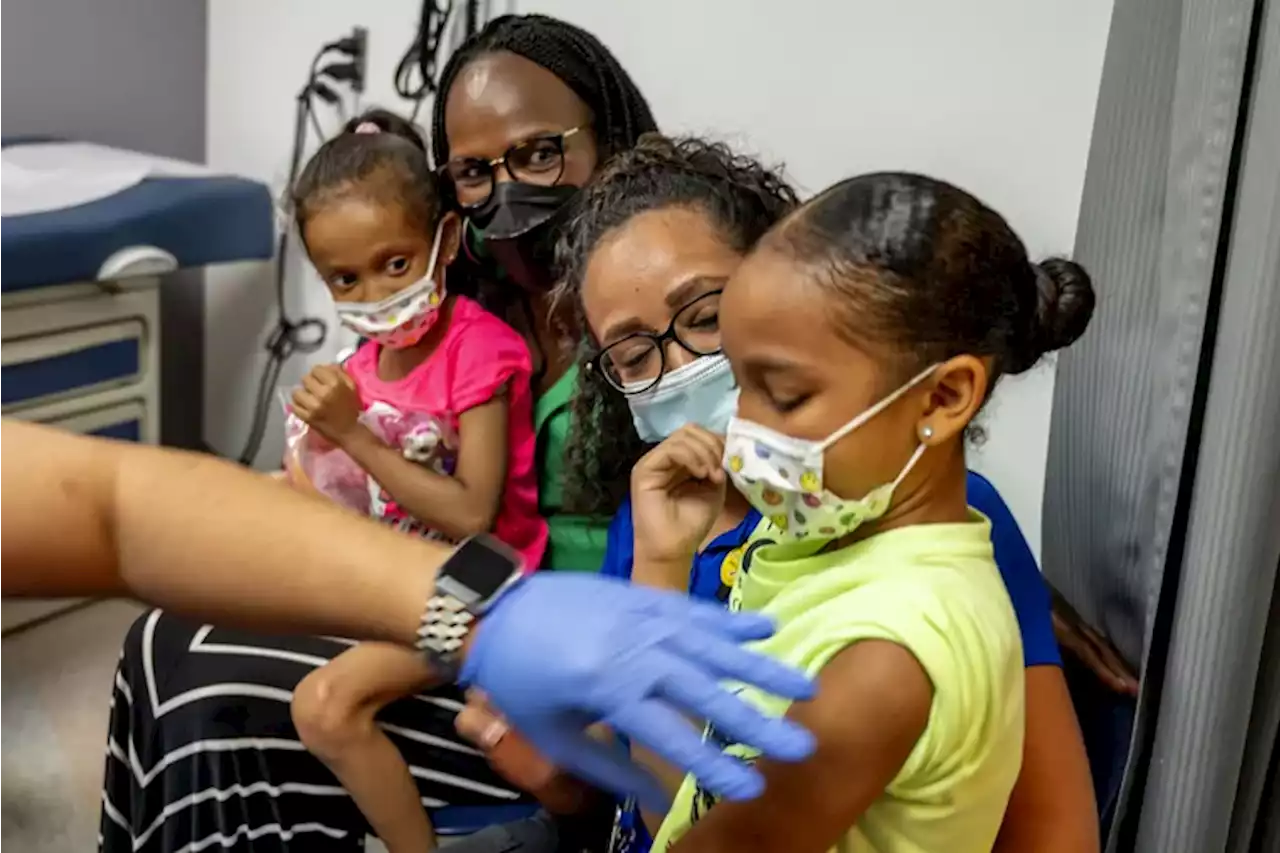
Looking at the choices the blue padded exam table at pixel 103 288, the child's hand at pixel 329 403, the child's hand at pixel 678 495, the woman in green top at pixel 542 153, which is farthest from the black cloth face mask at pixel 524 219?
the blue padded exam table at pixel 103 288

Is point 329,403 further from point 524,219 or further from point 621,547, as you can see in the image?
point 621,547

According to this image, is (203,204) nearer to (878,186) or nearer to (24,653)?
(24,653)

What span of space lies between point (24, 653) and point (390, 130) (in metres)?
1.25

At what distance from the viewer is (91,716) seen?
210 cm

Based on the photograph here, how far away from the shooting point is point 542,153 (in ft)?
4.75

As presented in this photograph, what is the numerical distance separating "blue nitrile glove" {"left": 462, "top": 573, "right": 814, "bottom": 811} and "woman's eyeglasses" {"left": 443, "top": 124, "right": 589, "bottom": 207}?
0.80 metres

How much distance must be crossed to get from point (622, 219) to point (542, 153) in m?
0.30

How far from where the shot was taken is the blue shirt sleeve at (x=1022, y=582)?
3.46 ft

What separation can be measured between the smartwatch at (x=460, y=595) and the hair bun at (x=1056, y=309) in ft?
1.36

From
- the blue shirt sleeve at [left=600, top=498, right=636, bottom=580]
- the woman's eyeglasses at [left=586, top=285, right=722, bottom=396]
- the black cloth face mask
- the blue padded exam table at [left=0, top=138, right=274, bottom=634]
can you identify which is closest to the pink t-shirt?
the black cloth face mask

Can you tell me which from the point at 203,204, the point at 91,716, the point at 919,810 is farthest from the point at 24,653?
the point at 919,810

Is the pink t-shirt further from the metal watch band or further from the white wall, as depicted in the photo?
the metal watch band

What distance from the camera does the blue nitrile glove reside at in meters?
0.67

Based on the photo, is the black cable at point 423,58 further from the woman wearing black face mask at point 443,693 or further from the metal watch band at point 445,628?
the metal watch band at point 445,628
